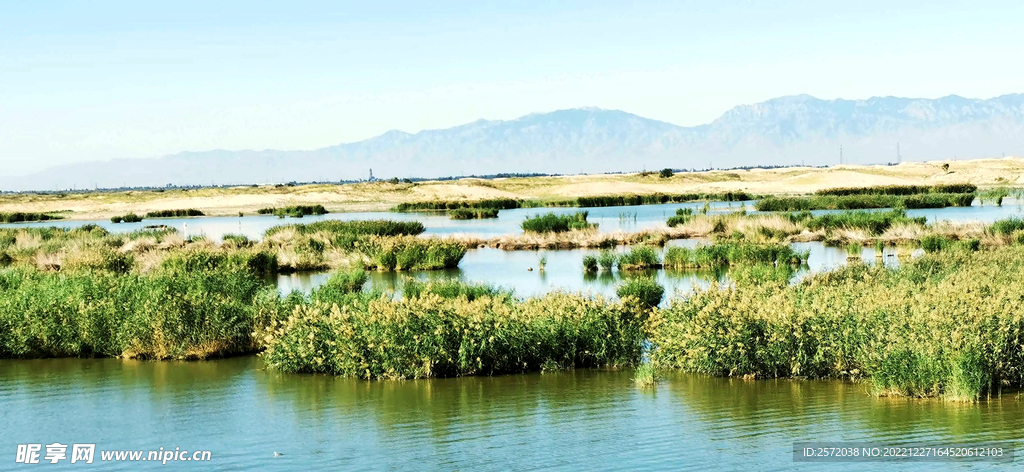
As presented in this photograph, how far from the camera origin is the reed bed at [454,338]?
16.9 m

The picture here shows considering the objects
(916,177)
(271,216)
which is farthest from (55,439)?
(916,177)

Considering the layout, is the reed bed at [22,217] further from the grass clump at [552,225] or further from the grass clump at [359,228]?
the grass clump at [552,225]

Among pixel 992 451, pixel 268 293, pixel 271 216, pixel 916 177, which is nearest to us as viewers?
pixel 992 451

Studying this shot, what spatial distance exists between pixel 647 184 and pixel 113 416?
104 meters

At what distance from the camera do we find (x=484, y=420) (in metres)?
14.5

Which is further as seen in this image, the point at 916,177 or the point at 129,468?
the point at 916,177

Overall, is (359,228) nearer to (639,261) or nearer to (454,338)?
(639,261)

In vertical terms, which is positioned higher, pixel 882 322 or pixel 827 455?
pixel 882 322

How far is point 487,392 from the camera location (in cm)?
1616

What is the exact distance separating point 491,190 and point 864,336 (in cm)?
9379

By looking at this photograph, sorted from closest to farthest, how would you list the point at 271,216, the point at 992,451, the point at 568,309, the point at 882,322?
1. the point at 992,451
2. the point at 882,322
3. the point at 568,309
4. the point at 271,216

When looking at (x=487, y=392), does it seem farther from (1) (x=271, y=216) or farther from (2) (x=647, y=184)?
(2) (x=647, y=184)

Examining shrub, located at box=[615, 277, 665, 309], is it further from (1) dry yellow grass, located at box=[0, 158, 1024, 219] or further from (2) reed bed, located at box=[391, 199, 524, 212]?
(1) dry yellow grass, located at box=[0, 158, 1024, 219]

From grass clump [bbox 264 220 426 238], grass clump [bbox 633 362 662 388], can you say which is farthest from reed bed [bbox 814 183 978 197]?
grass clump [bbox 633 362 662 388]
